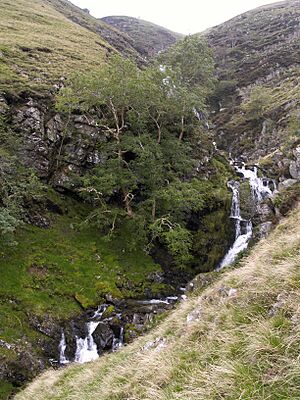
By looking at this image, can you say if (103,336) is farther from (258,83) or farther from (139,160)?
(258,83)

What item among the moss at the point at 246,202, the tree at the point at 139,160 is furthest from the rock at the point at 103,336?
the moss at the point at 246,202

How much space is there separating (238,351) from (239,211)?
32574mm

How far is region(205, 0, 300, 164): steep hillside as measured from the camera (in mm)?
70000

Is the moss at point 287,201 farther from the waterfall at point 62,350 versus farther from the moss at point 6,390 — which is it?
the moss at point 6,390

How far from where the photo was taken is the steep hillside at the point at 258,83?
70.0 metres

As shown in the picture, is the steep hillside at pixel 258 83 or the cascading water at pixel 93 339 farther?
the steep hillside at pixel 258 83

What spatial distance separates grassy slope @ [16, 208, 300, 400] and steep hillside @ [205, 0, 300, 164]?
4986cm

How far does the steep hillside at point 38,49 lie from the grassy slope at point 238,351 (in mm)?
33491

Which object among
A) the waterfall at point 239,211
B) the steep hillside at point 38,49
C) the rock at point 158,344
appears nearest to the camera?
the rock at point 158,344

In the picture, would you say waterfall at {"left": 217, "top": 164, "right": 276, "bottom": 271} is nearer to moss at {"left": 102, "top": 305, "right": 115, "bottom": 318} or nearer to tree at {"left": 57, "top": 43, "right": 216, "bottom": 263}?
tree at {"left": 57, "top": 43, "right": 216, "bottom": 263}

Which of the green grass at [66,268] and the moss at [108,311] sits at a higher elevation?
the green grass at [66,268]

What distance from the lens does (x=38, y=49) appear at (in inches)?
2106

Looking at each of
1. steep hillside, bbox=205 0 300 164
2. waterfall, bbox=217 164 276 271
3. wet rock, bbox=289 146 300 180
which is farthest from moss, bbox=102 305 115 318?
steep hillside, bbox=205 0 300 164

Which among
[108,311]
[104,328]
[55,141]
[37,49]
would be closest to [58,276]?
[108,311]
